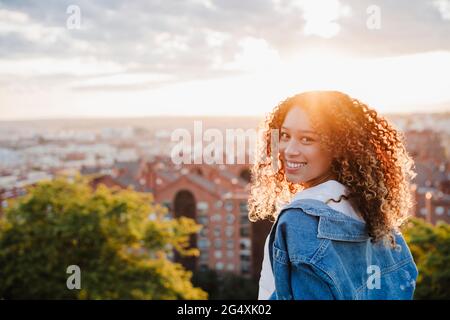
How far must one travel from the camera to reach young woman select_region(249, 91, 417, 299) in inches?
35.4

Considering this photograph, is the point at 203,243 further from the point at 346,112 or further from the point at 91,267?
the point at 346,112

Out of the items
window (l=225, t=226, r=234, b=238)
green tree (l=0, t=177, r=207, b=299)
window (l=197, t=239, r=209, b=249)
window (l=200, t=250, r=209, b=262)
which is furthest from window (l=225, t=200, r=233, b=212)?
green tree (l=0, t=177, r=207, b=299)

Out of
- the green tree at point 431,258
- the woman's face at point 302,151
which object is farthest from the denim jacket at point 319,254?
the green tree at point 431,258

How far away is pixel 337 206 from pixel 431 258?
756 cm

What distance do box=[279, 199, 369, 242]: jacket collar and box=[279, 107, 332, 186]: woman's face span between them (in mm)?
116

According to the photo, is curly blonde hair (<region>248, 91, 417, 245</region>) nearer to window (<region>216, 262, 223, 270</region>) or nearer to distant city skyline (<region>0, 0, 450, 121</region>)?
distant city skyline (<region>0, 0, 450, 121</region>)

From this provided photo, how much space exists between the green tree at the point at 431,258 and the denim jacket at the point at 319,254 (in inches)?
267

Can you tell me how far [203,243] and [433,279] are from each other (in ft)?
45.8

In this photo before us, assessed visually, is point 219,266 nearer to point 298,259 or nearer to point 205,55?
point 205,55

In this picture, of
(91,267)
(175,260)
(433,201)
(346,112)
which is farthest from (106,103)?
(346,112)

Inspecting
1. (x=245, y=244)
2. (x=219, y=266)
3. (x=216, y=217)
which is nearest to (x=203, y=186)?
(x=216, y=217)

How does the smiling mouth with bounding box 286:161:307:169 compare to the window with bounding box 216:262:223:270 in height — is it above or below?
above

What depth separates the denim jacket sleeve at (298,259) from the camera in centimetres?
88

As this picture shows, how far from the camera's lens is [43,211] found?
25.3ft
